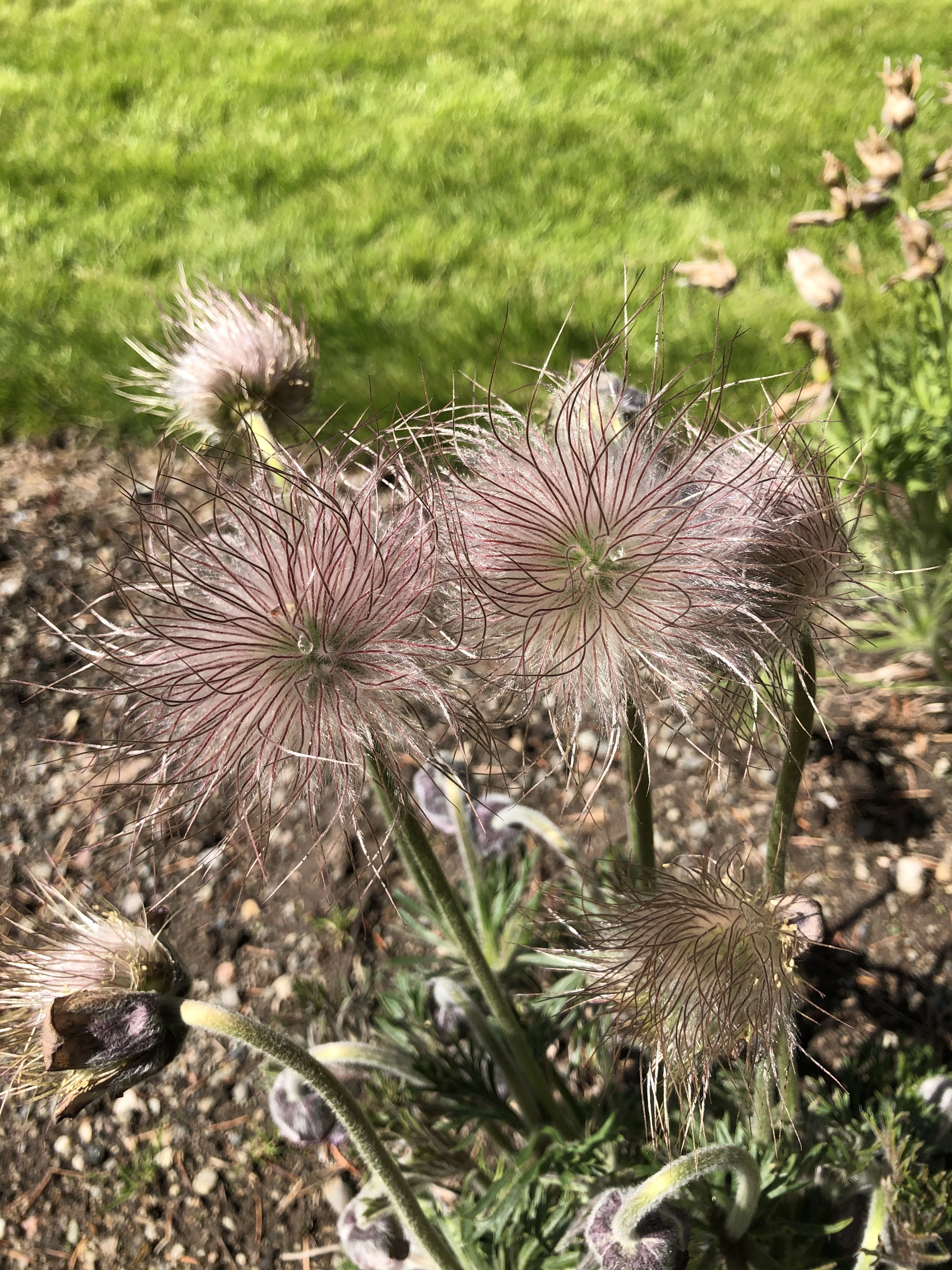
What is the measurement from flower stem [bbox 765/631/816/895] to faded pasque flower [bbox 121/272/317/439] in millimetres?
781

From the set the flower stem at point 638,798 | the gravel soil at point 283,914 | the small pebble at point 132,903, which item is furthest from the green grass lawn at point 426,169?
the flower stem at point 638,798

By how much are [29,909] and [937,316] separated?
2.70 metres

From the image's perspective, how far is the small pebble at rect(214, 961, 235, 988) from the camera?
7.41ft

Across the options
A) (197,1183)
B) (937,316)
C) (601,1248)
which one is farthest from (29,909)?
(937,316)

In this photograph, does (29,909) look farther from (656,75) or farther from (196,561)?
(656,75)

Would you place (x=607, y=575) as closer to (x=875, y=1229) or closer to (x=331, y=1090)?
(x=331, y=1090)

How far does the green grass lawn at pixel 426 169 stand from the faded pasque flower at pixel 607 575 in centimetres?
229

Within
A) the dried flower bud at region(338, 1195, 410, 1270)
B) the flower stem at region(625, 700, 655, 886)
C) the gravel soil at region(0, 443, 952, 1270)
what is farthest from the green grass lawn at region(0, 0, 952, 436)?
the dried flower bud at region(338, 1195, 410, 1270)

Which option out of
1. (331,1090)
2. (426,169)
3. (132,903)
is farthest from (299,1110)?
(426,169)

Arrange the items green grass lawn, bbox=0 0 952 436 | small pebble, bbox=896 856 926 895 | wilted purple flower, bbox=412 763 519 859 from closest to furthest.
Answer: wilted purple flower, bbox=412 763 519 859, small pebble, bbox=896 856 926 895, green grass lawn, bbox=0 0 952 436

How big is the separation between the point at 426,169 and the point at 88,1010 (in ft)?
14.0

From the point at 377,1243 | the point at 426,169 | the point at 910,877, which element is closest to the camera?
the point at 377,1243

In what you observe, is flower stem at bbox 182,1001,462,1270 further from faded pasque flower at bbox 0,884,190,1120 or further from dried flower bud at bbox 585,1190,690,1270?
dried flower bud at bbox 585,1190,690,1270

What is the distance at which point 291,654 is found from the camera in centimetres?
93
